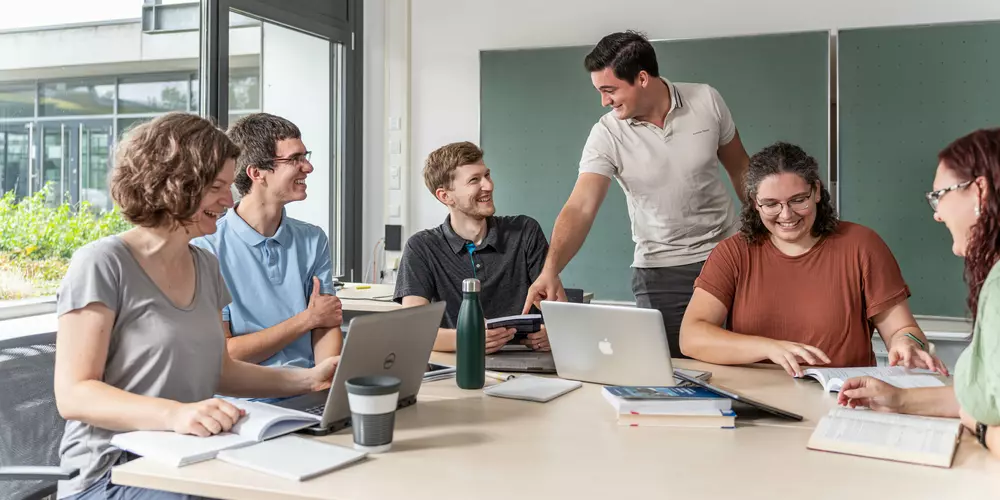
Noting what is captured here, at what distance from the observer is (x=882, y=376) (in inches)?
76.3

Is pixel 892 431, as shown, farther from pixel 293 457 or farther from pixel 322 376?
pixel 322 376

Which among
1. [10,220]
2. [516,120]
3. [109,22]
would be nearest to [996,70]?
[516,120]

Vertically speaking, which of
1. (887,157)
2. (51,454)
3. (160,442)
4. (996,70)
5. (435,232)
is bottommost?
(51,454)

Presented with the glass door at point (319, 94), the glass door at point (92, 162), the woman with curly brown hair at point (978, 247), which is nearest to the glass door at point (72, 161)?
the glass door at point (92, 162)

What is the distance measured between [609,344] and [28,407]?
4.30 feet

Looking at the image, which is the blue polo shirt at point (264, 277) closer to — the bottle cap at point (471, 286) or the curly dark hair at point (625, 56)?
the bottle cap at point (471, 286)

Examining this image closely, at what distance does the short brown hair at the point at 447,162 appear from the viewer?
2678 mm

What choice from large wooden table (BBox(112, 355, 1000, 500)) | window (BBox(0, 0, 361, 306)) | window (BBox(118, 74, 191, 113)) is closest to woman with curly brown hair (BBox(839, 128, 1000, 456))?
large wooden table (BBox(112, 355, 1000, 500))

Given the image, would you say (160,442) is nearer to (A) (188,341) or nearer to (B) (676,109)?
(A) (188,341)

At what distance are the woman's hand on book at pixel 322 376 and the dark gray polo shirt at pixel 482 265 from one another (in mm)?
695

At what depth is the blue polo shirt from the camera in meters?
2.25

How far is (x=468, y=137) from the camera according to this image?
4719mm

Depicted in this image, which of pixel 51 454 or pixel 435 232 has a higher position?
pixel 435 232

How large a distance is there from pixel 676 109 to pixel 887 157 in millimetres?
1460
